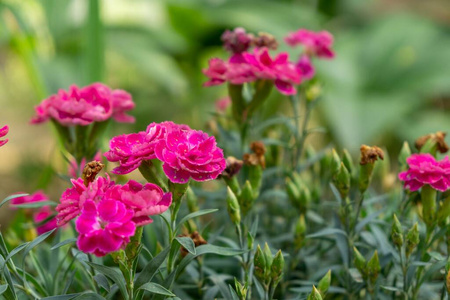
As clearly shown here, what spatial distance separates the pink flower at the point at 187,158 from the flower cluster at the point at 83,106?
220 millimetres

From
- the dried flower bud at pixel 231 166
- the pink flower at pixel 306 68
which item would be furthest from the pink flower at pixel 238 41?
the dried flower bud at pixel 231 166

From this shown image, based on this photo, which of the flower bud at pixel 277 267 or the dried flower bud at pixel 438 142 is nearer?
the flower bud at pixel 277 267

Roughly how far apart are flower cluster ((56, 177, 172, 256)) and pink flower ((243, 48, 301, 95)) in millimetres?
319

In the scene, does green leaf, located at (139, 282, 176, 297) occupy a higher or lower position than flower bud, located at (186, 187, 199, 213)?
higher

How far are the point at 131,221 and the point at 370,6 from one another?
143 inches

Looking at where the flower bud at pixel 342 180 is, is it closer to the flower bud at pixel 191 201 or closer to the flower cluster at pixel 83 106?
the flower bud at pixel 191 201

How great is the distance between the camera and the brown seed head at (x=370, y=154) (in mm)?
737

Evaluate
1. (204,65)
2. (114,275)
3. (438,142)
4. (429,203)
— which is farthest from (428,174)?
(204,65)

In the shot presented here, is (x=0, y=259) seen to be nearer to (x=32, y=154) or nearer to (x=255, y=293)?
(x=255, y=293)

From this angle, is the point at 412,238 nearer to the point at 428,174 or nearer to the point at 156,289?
the point at 428,174

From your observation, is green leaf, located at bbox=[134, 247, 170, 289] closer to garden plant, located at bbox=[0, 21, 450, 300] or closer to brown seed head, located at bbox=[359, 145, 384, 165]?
garden plant, located at bbox=[0, 21, 450, 300]

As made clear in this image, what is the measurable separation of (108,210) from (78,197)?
52mm

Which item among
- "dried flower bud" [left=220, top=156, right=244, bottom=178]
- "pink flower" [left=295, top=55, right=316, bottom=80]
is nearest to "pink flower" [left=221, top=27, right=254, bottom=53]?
"pink flower" [left=295, top=55, right=316, bottom=80]

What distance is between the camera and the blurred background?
2484mm
